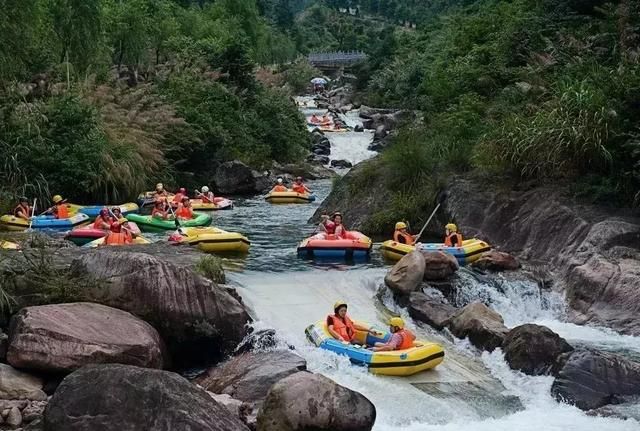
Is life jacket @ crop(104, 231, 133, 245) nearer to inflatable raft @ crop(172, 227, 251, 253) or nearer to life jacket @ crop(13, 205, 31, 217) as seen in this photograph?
inflatable raft @ crop(172, 227, 251, 253)

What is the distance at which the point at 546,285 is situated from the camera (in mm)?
13305

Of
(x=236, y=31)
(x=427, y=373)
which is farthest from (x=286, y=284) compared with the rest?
(x=236, y=31)

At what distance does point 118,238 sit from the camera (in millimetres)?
14680

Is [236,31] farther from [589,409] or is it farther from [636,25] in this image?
[589,409]

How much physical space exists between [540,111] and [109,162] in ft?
35.8

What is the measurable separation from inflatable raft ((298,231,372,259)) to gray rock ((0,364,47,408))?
7.39 m

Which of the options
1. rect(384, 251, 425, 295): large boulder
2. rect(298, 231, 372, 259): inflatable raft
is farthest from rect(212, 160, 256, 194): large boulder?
rect(384, 251, 425, 295): large boulder

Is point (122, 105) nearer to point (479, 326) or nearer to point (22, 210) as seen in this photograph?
point (22, 210)

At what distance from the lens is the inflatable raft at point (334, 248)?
50.3 feet

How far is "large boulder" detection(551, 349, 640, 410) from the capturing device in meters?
9.29

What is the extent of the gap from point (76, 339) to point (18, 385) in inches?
28.1

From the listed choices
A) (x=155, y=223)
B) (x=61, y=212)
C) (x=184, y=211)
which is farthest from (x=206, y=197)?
(x=61, y=212)

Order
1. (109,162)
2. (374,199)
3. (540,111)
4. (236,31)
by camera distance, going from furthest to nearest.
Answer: (236,31)
(109,162)
(374,199)
(540,111)

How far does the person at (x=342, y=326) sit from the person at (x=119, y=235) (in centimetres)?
537
